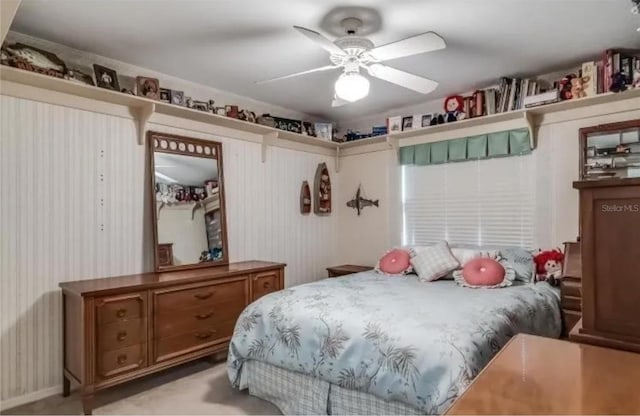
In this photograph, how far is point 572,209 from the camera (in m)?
3.24

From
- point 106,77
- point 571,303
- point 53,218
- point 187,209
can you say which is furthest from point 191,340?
point 571,303

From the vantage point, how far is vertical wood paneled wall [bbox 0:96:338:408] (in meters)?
2.50

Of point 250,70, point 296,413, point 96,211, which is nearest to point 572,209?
point 296,413

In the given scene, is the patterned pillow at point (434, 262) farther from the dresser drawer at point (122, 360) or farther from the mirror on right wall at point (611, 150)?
the dresser drawer at point (122, 360)

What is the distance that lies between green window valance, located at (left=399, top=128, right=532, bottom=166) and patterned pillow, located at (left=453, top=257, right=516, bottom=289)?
107 cm

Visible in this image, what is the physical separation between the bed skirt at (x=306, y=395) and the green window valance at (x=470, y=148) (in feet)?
8.47

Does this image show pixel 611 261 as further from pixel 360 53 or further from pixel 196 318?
pixel 196 318

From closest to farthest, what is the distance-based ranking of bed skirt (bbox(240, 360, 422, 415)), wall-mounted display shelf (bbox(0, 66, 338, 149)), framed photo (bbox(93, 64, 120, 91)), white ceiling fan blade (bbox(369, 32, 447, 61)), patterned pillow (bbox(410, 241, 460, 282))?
bed skirt (bbox(240, 360, 422, 415)), white ceiling fan blade (bbox(369, 32, 447, 61)), wall-mounted display shelf (bbox(0, 66, 338, 149)), framed photo (bbox(93, 64, 120, 91)), patterned pillow (bbox(410, 241, 460, 282))

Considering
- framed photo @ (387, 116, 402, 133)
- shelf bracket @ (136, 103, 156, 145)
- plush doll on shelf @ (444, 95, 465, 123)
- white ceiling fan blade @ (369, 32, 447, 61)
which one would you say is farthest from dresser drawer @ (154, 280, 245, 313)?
plush doll on shelf @ (444, 95, 465, 123)

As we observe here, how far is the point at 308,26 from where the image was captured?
99.0 inches

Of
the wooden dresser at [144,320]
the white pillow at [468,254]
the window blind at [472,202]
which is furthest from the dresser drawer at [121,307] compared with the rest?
the window blind at [472,202]

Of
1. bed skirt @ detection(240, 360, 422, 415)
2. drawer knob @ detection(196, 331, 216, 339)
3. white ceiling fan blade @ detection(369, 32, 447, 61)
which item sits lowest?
bed skirt @ detection(240, 360, 422, 415)

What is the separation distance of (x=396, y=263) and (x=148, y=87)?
2537mm

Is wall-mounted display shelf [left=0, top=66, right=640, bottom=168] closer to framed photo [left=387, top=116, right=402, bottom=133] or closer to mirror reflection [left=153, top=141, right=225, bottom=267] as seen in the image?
framed photo [left=387, top=116, right=402, bottom=133]
